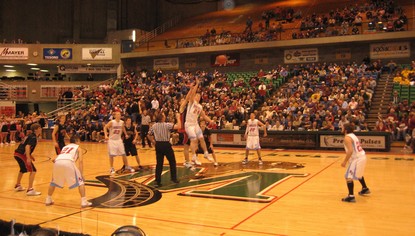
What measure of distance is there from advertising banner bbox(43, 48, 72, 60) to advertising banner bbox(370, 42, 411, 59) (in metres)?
26.4

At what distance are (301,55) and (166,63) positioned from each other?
39.4ft

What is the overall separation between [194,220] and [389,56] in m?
25.3

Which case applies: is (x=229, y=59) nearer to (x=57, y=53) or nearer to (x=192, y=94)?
(x=57, y=53)

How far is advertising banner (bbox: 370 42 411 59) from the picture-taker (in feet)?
89.7

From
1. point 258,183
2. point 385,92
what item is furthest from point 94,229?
point 385,92

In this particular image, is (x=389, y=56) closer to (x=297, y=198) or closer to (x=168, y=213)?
(x=297, y=198)

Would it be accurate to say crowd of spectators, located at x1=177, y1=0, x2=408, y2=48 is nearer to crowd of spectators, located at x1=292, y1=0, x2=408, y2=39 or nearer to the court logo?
crowd of spectators, located at x1=292, y1=0, x2=408, y2=39

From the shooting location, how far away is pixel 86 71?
38562 millimetres

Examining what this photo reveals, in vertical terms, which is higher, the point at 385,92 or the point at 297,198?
the point at 385,92

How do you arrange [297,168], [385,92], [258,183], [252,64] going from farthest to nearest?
[252,64] → [385,92] → [297,168] → [258,183]

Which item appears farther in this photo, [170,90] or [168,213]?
[170,90]

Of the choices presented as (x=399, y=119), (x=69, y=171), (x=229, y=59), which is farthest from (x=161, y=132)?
(x=229, y=59)

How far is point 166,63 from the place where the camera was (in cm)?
3559

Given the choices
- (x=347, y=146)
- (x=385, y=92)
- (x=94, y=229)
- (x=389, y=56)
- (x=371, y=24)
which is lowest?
(x=94, y=229)
